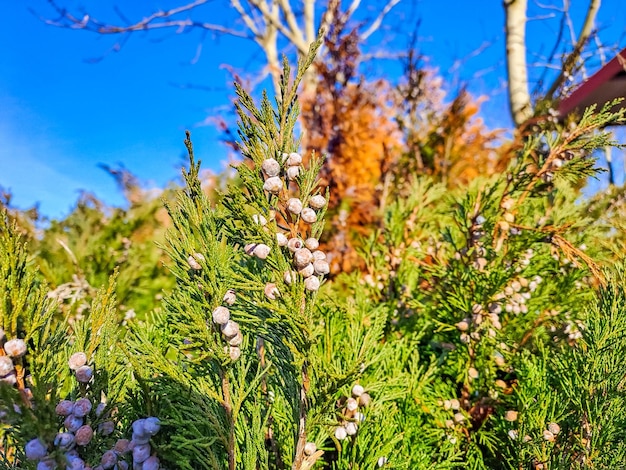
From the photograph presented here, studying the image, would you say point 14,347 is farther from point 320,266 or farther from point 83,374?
point 320,266

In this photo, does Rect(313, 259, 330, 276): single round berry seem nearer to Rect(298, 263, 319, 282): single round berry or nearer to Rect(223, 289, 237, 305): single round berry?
Rect(298, 263, 319, 282): single round berry

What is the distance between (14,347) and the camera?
18.3 inches

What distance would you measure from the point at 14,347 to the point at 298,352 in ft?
1.10

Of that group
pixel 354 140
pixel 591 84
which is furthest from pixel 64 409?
pixel 354 140

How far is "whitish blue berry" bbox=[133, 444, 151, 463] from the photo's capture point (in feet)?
1.72

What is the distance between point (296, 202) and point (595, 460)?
0.73m

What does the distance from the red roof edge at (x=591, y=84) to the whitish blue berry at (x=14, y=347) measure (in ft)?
6.45

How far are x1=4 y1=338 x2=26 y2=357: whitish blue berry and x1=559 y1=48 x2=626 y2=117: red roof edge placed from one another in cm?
197

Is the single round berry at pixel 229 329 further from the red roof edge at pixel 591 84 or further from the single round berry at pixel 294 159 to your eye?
the red roof edge at pixel 591 84

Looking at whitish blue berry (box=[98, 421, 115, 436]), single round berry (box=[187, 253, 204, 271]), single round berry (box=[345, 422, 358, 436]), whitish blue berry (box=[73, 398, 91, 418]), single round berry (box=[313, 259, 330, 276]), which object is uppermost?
single round berry (box=[187, 253, 204, 271])

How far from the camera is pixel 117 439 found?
0.59m

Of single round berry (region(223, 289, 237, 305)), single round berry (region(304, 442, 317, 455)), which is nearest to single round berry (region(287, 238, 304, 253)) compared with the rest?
single round berry (region(223, 289, 237, 305))

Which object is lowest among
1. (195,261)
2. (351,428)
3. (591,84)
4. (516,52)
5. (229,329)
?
(351,428)

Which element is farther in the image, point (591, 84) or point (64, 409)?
point (591, 84)
